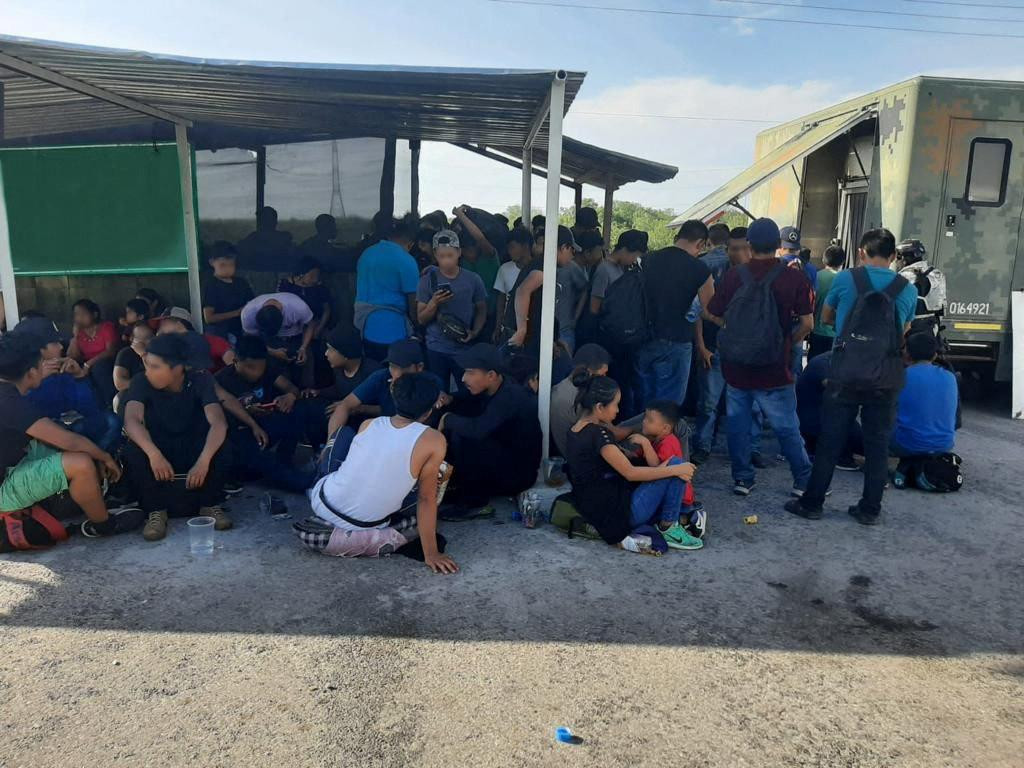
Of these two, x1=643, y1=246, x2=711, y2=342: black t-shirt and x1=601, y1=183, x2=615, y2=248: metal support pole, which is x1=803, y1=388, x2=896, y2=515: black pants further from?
x1=601, y1=183, x2=615, y2=248: metal support pole

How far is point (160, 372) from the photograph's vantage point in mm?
4273

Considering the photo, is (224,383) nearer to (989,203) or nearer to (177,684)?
(177,684)

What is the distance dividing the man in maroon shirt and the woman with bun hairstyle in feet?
3.40

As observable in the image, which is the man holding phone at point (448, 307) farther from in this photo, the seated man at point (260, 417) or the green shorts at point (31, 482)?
the green shorts at point (31, 482)

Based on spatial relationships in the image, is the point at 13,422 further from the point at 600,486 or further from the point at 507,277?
the point at 507,277

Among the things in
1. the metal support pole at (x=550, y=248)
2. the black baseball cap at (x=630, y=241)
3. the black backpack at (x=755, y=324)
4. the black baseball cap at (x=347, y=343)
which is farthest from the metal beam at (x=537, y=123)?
the black baseball cap at (x=347, y=343)

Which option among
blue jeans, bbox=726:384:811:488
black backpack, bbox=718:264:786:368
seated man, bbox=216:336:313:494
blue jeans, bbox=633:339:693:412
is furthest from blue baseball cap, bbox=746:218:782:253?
seated man, bbox=216:336:313:494

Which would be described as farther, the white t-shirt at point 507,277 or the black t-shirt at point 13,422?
the white t-shirt at point 507,277

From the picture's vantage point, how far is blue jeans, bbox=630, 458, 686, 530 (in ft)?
13.5

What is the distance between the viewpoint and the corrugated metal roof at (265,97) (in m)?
4.08

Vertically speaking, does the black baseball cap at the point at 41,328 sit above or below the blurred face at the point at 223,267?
below

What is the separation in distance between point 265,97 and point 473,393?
2.80 meters

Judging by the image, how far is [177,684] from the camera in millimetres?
2814

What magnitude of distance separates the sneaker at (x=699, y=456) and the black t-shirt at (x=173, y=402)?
3596 millimetres
